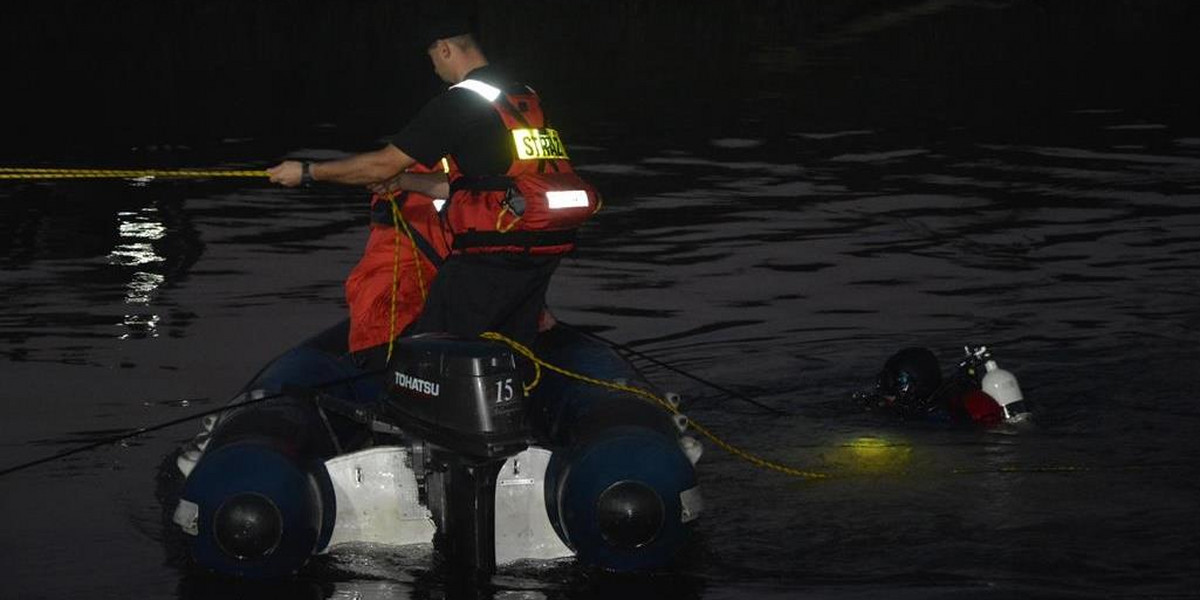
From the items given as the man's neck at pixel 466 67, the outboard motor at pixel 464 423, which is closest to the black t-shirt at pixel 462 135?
the man's neck at pixel 466 67

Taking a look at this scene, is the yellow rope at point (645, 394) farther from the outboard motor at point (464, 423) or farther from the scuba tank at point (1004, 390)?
the scuba tank at point (1004, 390)

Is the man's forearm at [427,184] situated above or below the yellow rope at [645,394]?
above

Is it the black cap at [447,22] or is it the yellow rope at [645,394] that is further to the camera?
the black cap at [447,22]

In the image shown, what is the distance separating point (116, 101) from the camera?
102 feet

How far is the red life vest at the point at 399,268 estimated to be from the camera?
9.93 meters

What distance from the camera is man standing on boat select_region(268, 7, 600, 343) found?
909 centimetres

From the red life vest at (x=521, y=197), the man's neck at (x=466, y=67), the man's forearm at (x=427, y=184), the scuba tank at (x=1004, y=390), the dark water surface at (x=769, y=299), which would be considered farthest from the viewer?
the scuba tank at (x=1004, y=390)

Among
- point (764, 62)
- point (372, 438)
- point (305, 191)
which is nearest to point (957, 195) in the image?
point (305, 191)

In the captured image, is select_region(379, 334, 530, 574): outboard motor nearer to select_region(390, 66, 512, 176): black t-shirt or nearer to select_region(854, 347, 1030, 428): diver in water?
select_region(390, 66, 512, 176): black t-shirt

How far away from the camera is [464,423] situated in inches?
323

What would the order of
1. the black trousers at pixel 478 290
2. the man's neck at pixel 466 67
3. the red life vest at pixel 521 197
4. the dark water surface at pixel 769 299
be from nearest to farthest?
1. the dark water surface at pixel 769 299
2. the red life vest at pixel 521 197
3. the black trousers at pixel 478 290
4. the man's neck at pixel 466 67

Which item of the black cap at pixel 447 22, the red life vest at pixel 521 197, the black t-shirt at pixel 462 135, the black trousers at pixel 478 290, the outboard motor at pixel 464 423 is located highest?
the black cap at pixel 447 22

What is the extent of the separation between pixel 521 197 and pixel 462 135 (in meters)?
0.34

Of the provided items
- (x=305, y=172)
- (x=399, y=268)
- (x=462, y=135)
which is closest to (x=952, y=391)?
(x=399, y=268)
